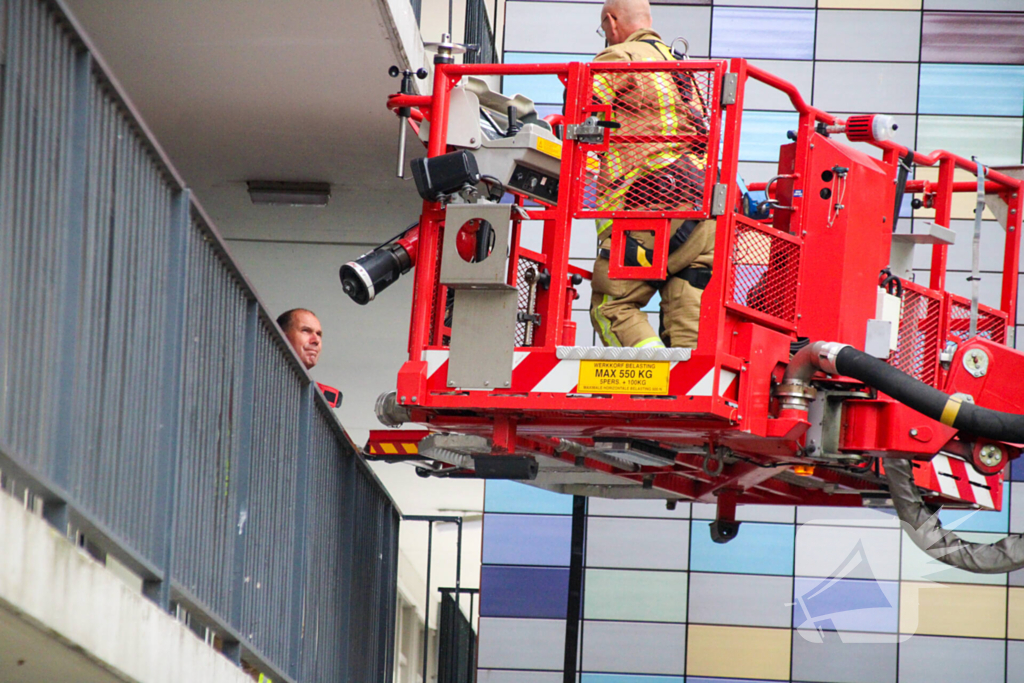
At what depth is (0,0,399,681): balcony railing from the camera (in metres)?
3.78

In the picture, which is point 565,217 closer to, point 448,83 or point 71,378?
point 448,83

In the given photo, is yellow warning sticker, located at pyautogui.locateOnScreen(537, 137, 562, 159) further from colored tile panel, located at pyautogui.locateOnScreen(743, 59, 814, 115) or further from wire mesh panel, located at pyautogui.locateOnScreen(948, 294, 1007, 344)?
colored tile panel, located at pyautogui.locateOnScreen(743, 59, 814, 115)

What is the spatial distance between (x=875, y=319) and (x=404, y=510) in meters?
6.59

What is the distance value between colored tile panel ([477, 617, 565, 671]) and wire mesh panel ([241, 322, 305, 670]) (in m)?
6.22

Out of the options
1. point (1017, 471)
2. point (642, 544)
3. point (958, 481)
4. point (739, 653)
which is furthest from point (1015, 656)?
point (958, 481)

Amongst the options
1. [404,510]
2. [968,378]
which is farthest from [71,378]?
[404,510]

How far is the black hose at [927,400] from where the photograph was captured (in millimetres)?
7012

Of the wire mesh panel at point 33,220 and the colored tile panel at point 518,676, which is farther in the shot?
the colored tile panel at point 518,676

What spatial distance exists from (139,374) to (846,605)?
9.72 metres

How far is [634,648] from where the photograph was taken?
13.4 metres

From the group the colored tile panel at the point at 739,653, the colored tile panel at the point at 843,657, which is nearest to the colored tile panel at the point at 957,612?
the colored tile panel at the point at 843,657

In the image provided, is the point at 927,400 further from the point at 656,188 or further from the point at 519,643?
the point at 519,643

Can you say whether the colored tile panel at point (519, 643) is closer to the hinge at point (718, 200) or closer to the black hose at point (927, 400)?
the black hose at point (927, 400)

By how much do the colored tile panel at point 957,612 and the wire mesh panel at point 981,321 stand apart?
501cm
